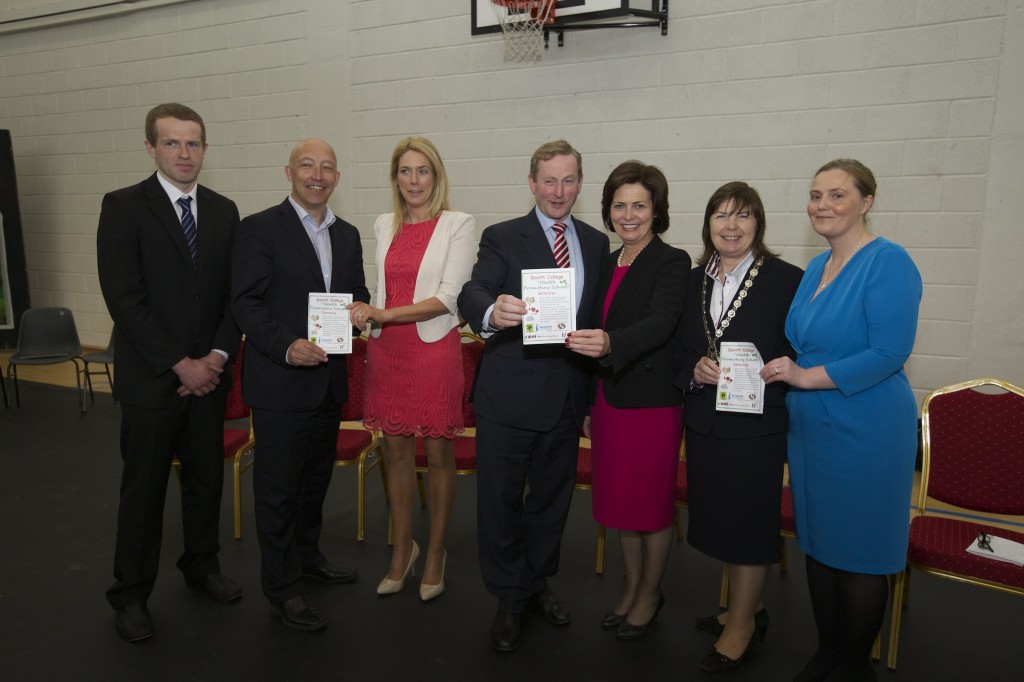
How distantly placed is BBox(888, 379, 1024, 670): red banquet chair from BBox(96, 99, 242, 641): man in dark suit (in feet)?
8.44

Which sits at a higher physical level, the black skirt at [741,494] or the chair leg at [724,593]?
the black skirt at [741,494]

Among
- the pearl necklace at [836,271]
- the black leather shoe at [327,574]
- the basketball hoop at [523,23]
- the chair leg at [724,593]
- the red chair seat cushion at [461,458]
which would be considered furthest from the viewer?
the basketball hoop at [523,23]

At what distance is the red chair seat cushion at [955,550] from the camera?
2287 mm

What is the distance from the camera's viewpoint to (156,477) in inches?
103

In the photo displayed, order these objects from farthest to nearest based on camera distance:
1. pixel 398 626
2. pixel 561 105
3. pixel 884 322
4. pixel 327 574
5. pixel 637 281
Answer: pixel 561 105, pixel 327 574, pixel 398 626, pixel 637 281, pixel 884 322

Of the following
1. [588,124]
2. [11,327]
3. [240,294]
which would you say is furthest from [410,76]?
[11,327]

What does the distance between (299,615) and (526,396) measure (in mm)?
1219

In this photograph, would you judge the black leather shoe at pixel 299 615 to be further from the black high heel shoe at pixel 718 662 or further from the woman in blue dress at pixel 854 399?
the woman in blue dress at pixel 854 399

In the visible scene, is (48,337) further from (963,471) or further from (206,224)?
(963,471)

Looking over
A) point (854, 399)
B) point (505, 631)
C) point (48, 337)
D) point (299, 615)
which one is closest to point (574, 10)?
point (854, 399)

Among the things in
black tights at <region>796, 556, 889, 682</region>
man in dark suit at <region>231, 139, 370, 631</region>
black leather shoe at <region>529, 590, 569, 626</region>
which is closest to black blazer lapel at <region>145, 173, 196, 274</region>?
man in dark suit at <region>231, 139, 370, 631</region>

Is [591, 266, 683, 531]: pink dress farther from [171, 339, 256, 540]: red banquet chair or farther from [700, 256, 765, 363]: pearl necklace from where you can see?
[171, 339, 256, 540]: red banquet chair

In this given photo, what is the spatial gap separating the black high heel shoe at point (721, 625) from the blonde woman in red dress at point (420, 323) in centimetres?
106

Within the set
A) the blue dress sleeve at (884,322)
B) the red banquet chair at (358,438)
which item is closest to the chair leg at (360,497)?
the red banquet chair at (358,438)
